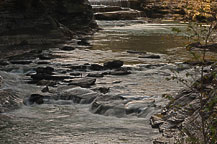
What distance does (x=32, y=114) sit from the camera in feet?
42.5

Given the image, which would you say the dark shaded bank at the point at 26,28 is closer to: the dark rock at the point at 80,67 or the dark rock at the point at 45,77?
the dark rock at the point at 80,67

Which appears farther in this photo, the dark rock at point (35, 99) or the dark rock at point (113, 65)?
the dark rock at point (113, 65)

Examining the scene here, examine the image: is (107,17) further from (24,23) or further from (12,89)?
(12,89)

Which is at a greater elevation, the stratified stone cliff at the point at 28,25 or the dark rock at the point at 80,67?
the stratified stone cliff at the point at 28,25

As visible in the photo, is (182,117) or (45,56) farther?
(45,56)

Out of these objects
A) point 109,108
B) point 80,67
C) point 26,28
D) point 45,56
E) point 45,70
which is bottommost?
point 45,56

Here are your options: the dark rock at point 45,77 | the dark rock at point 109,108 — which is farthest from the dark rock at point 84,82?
the dark rock at point 109,108

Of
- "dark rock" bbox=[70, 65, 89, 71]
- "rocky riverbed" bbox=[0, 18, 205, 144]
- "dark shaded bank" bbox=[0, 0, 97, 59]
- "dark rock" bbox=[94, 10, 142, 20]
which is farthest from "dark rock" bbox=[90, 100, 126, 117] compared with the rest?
"dark rock" bbox=[94, 10, 142, 20]

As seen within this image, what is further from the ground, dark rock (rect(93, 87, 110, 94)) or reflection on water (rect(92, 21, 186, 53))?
dark rock (rect(93, 87, 110, 94))

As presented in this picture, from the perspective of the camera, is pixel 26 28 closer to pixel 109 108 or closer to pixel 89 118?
pixel 109 108

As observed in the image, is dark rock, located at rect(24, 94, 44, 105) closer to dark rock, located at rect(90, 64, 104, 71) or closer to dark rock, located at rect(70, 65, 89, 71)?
dark rock, located at rect(70, 65, 89, 71)

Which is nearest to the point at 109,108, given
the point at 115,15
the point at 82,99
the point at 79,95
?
the point at 82,99

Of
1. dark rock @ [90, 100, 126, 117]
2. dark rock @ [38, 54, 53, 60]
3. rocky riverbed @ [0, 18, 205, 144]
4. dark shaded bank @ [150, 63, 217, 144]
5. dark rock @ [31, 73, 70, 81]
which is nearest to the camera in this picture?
dark shaded bank @ [150, 63, 217, 144]

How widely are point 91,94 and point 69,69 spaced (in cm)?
571
